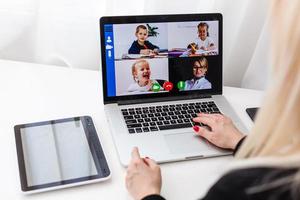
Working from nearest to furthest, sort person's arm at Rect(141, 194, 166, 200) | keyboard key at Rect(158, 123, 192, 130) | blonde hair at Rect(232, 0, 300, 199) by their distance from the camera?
blonde hair at Rect(232, 0, 300, 199) → person's arm at Rect(141, 194, 166, 200) → keyboard key at Rect(158, 123, 192, 130)

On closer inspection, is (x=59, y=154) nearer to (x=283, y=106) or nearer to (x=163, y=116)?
(x=163, y=116)

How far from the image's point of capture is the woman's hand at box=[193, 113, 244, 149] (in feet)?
3.00

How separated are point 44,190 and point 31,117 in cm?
26

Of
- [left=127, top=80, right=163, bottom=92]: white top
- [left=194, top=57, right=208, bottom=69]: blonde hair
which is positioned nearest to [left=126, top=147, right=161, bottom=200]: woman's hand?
[left=127, top=80, right=163, bottom=92]: white top

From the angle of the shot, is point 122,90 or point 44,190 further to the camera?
point 122,90

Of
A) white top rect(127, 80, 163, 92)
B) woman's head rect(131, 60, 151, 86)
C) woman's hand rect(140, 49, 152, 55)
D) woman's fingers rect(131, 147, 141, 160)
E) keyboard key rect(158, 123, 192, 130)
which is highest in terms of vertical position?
woman's hand rect(140, 49, 152, 55)

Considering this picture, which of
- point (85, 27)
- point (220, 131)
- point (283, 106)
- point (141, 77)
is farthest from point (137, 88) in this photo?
point (283, 106)

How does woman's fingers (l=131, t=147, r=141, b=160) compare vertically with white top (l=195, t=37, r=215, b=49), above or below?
below

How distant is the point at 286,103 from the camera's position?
56 cm

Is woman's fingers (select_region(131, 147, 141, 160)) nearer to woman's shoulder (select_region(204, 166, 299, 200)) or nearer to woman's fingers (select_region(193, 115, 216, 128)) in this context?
woman's fingers (select_region(193, 115, 216, 128))

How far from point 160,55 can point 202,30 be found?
12 centimetres

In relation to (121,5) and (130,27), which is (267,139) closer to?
(130,27)

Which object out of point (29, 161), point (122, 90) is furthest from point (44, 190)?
point (122, 90)

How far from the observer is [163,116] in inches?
39.5
